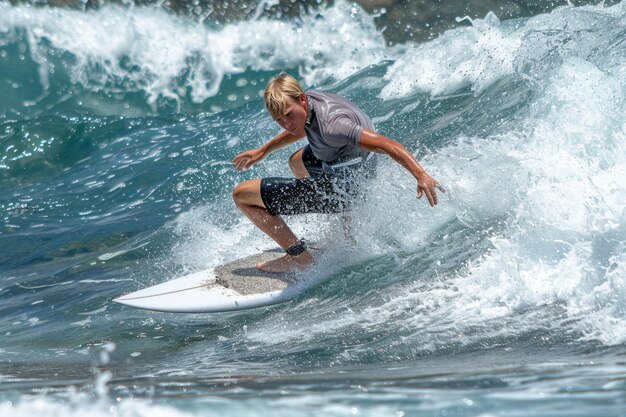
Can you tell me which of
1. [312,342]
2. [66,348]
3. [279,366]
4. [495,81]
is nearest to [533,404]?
[279,366]

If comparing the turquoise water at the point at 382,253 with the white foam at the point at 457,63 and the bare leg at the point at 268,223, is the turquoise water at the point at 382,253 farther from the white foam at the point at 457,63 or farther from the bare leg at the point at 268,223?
the bare leg at the point at 268,223

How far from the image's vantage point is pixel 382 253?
546cm

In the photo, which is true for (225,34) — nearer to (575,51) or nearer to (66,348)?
(575,51)

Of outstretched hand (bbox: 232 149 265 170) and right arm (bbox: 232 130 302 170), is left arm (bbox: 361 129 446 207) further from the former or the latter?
outstretched hand (bbox: 232 149 265 170)

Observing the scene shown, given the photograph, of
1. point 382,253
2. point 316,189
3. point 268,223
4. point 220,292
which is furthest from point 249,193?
point 382,253

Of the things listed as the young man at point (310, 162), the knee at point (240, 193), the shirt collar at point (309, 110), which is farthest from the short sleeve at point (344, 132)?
the knee at point (240, 193)

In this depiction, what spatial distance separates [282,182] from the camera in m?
5.11

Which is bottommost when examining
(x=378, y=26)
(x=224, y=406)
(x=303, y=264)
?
(x=224, y=406)

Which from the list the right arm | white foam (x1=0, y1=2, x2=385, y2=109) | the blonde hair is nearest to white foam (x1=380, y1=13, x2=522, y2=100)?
white foam (x1=0, y1=2, x2=385, y2=109)

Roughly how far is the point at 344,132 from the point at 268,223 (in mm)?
861

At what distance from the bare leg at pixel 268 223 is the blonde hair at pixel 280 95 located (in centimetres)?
70

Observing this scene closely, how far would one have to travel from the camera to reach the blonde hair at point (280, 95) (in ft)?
14.8

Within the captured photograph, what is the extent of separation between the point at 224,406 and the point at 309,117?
2366mm

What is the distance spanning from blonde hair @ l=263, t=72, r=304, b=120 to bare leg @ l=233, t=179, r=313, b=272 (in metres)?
0.70
